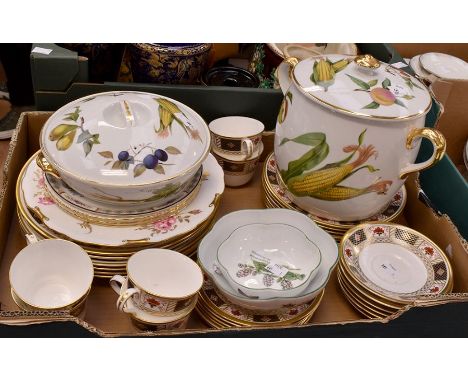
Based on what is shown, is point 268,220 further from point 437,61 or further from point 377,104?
point 437,61

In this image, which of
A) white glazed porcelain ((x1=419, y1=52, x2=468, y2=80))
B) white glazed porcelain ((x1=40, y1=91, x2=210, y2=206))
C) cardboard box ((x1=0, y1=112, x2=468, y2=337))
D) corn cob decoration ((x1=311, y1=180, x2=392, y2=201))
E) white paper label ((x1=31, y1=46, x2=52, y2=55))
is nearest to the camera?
cardboard box ((x1=0, y1=112, x2=468, y2=337))

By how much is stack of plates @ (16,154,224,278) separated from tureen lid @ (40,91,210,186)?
9 centimetres

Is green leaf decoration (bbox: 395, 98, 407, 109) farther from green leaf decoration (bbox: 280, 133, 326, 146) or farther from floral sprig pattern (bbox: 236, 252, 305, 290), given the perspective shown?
floral sprig pattern (bbox: 236, 252, 305, 290)

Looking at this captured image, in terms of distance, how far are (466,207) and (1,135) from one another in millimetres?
1229

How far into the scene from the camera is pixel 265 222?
1239 mm

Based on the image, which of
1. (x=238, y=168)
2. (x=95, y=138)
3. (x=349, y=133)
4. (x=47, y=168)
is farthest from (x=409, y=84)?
(x=47, y=168)

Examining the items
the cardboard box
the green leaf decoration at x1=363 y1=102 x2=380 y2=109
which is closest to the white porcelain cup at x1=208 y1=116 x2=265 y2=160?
the cardboard box

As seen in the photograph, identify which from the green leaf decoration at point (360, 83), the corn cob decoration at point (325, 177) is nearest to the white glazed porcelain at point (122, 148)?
the corn cob decoration at point (325, 177)

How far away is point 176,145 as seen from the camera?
1.16 m

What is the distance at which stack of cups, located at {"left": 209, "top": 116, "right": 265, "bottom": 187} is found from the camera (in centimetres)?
137

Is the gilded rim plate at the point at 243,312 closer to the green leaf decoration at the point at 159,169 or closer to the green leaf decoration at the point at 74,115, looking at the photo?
the green leaf decoration at the point at 159,169

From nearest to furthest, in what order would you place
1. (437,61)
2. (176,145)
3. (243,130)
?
(176,145) → (243,130) → (437,61)

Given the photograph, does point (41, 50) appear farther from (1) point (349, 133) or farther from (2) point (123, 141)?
(1) point (349, 133)

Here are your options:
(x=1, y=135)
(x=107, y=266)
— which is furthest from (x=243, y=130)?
(x=1, y=135)
